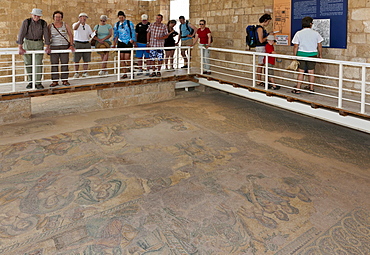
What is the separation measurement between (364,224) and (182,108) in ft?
16.1

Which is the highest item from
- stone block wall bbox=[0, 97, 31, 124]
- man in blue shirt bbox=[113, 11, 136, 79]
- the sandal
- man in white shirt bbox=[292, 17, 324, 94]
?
man in blue shirt bbox=[113, 11, 136, 79]

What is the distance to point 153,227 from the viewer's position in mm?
3332

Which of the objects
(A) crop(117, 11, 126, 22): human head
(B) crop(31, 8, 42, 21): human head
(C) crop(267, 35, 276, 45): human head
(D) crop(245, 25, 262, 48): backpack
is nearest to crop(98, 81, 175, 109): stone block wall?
(A) crop(117, 11, 126, 22): human head

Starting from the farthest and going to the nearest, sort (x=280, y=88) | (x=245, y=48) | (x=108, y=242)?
(x=245, y=48), (x=280, y=88), (x=108, y=242)

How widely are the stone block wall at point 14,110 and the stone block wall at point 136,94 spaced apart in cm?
149

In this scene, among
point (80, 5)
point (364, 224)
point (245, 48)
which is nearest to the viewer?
point (364, 224)

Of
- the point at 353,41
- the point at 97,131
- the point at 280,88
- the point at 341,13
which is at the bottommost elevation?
the point at 97,131

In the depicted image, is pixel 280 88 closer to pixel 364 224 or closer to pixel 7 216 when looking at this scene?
pixel 364 224

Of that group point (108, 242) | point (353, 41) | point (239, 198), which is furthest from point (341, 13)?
point (108, 242)

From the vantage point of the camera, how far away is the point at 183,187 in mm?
4133

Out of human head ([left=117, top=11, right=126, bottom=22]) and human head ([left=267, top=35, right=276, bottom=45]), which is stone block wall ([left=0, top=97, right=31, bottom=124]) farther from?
human head ([left=267, top=35, right=276, bottom=45])

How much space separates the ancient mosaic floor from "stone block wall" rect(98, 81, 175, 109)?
110cm

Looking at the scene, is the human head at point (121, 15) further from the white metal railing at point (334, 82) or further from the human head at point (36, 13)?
the white metal railing at point (334, 82)

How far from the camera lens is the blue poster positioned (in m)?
6.49
